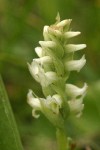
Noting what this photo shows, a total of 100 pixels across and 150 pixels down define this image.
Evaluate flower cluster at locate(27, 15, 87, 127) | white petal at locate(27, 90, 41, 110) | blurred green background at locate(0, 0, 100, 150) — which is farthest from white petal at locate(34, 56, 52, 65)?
blurred green background at locate(0, 0, 100, 150)

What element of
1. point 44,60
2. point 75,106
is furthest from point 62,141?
point 44,60

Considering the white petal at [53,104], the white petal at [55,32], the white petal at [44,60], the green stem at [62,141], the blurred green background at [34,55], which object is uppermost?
the blurred green background at [34,55]

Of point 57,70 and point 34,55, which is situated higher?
point 34,55

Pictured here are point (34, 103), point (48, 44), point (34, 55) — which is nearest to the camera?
point (48, 44)

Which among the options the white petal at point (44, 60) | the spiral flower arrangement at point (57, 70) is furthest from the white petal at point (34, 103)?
the white petal at point (44, 60)

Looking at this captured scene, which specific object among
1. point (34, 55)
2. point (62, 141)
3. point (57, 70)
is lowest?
point (62, 141)

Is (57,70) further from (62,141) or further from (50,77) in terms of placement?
(62,141)

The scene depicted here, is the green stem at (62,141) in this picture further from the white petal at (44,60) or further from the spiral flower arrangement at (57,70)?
the white petal at (44,60)
